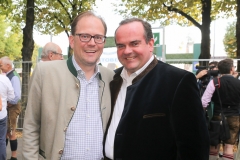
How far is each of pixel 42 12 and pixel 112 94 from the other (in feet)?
36.7

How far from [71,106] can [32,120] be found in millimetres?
322

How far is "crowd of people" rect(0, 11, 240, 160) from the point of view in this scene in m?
2.01

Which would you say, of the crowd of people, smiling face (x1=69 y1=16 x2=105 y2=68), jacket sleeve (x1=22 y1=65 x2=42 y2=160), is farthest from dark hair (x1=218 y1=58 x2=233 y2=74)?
jacket sleeve (x1=22 y1=65 x2=42 y2=160)

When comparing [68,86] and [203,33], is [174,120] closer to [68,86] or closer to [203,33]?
[68,86]

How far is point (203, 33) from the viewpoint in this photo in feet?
37.5

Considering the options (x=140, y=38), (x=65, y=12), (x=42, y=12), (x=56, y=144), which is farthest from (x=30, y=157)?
(x=65, y=12)

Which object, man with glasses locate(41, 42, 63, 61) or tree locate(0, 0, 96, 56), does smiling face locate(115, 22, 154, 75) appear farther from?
tree locate(0, 0, 96, 56)

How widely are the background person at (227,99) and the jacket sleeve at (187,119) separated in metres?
3.66

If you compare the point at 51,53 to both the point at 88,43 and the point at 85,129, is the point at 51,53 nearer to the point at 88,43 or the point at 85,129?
the point at 88,43

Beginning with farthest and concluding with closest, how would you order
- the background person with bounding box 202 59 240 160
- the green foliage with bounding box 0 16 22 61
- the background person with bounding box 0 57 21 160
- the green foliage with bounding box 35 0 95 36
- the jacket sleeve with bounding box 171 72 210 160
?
the green foliage with bounding box 0 16 22 61
the green foliage with bounding box 35 0 95 36
the background person with bounding box 202 59 240 160
the background person with bounding box 0 57 21 160
the jacket sleeve with bounding box 171 72 210 160

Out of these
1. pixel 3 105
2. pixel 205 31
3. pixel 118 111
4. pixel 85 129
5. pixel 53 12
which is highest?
pixel 53 12

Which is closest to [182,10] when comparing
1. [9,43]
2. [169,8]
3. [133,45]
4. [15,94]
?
[169,8]

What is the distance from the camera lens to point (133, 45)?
2240 millimetres

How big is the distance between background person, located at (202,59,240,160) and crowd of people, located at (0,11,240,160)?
11.9ft
